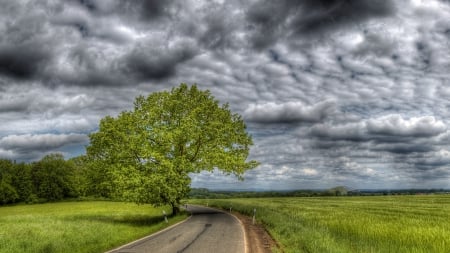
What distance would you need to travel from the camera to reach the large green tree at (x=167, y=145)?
29562mm

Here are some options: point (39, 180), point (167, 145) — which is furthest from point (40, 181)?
point (167, 145)

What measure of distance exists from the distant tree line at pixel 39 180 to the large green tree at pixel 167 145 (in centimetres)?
6338

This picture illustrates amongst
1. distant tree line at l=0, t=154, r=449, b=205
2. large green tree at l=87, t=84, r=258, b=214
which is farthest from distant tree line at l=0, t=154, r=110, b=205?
large green tree at l=87, t=84, r=258, b=214

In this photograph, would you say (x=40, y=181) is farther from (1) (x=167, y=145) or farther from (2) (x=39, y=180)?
(1) (x=167, y=145)

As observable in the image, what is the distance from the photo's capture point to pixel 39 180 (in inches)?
3971

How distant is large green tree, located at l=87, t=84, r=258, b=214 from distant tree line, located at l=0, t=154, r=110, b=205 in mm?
63383

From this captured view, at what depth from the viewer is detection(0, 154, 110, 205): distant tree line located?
92750 millimetres

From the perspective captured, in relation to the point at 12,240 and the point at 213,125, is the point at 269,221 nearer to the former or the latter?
the point at 213,125

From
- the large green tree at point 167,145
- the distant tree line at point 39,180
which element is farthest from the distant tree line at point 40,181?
the large green tree at point 167,145

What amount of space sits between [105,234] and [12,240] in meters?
4.90

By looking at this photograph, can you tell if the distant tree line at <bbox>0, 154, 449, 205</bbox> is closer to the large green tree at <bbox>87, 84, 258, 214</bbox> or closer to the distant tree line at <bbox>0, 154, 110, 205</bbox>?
the distant tree line at <bbox>0, 154, 110, 205</bbox>

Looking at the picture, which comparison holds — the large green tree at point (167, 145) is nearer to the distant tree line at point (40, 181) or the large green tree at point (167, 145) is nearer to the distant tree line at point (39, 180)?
the distant tree line at point (40, 181)

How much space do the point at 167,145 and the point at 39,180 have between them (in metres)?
85.5

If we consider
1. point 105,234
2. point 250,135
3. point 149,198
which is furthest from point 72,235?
point 250,135
